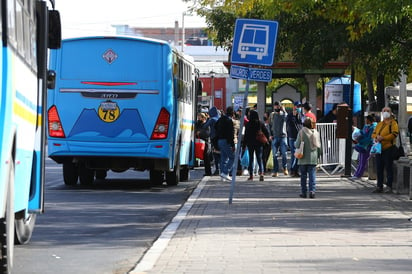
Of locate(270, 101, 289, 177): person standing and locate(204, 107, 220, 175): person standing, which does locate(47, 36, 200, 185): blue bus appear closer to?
locate(204, 107, 220, 175): person standing

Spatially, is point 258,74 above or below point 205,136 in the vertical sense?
above

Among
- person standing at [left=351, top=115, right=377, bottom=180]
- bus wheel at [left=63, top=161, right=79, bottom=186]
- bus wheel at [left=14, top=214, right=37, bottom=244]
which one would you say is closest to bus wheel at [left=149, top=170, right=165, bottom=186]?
bus wheel at [left=63, top=161, right=79, bottom=186]

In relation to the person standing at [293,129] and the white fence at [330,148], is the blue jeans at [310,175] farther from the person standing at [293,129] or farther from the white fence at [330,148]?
the white fence at [330,148]

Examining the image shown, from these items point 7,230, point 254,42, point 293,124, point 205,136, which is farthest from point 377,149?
point 7,230

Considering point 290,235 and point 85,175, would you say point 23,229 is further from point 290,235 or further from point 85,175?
point 85,175

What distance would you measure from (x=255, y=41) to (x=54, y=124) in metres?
6.25

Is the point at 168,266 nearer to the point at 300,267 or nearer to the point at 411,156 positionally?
the point at 300,267

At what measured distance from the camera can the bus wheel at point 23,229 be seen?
12039 millimetres

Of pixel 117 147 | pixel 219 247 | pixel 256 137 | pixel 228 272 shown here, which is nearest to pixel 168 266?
pixel 228 272

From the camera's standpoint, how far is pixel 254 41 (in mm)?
18734

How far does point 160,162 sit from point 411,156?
5.27m

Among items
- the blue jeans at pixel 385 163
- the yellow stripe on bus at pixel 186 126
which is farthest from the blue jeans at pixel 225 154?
the blue jeans at pixel 385 163

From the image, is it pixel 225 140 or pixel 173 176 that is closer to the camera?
pixel 173 176

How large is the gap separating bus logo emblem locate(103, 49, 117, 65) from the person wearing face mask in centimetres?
558
